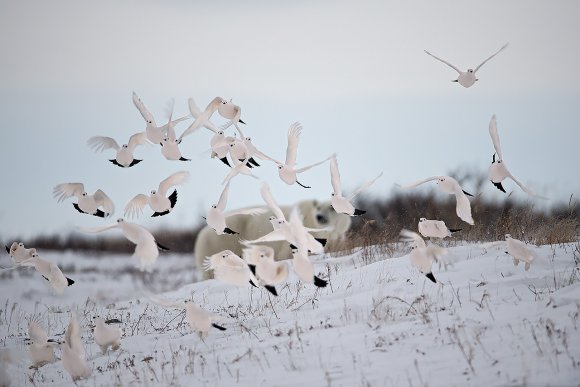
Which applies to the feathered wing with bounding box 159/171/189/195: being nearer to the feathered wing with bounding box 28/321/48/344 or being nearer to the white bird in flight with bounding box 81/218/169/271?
the white bird in flight with bounding box 81/218/169/271

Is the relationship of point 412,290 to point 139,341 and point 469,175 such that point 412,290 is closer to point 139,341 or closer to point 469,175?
point 139,341

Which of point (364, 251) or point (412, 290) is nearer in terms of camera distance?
point (412, 290)

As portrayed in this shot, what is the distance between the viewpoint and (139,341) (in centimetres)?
841

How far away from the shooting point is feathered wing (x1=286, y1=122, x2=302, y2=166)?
8.30m

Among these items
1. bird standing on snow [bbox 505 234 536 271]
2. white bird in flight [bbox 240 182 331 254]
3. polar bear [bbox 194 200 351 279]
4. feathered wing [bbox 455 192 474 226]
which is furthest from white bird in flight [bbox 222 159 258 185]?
polar bear [bbox 194 200 351 279]

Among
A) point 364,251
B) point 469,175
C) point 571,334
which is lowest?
point 571,334

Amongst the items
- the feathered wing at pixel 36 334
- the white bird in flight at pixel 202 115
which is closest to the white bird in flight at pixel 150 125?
the white bird in flight at pixel 202 115

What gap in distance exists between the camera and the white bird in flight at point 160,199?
8.11 meters

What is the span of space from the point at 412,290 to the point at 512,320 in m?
1.79

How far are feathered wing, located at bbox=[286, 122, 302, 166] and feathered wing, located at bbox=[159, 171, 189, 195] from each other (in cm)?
119

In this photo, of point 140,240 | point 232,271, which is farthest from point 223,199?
point 140,240

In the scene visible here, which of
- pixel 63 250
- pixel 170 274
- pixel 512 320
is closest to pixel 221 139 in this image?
pixel 512 320

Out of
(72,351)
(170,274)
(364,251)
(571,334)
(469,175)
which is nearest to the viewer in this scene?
(571,334)

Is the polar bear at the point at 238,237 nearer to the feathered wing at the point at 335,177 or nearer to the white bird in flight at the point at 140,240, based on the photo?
the feathered wing at the point at 335,177
